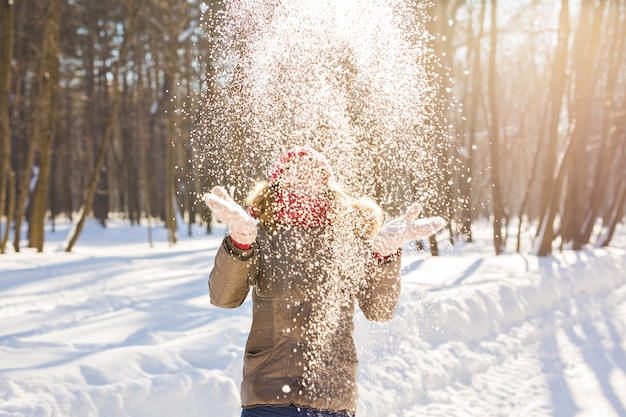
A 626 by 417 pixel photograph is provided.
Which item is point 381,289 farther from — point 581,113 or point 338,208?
point 581,113

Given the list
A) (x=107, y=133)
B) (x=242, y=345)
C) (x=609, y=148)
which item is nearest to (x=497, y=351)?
(x=242, y=345)

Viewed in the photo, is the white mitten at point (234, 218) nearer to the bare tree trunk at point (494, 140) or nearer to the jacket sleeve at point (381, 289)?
the jacket sleeve at point (381, 289)

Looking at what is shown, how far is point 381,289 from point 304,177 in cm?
50

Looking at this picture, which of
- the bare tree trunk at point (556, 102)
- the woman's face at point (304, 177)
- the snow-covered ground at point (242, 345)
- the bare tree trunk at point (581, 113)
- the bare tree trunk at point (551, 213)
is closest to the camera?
the woman's face at point (304, 177)

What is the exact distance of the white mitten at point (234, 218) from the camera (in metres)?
1.91

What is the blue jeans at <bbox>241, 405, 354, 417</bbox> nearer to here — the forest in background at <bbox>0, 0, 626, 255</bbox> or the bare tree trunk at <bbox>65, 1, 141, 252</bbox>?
the forest in background at <bbox>0, 0, 626, 255</bbox>

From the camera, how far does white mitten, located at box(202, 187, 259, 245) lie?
1.91 metres

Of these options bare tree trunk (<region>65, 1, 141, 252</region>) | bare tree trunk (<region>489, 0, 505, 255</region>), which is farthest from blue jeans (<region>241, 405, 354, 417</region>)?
bare tree trunk (<region>65, 1, 141, 252</region>)

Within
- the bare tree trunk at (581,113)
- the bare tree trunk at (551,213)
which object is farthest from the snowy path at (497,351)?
the bare tree trunk at (581,113)

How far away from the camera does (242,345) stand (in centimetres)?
500

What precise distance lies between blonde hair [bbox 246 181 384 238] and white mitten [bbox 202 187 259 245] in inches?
3.8

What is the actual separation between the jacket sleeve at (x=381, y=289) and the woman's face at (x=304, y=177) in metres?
0.34

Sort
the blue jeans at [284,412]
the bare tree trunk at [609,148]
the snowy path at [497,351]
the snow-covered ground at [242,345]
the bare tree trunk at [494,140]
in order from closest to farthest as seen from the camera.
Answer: the blue jeans at [284,412], the snow-covered ground at [242,345], the snowy path at [497,351], the bare tree trunk at [494,140], the bare tree trunk at [609,148]

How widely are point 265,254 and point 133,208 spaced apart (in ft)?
88.9
